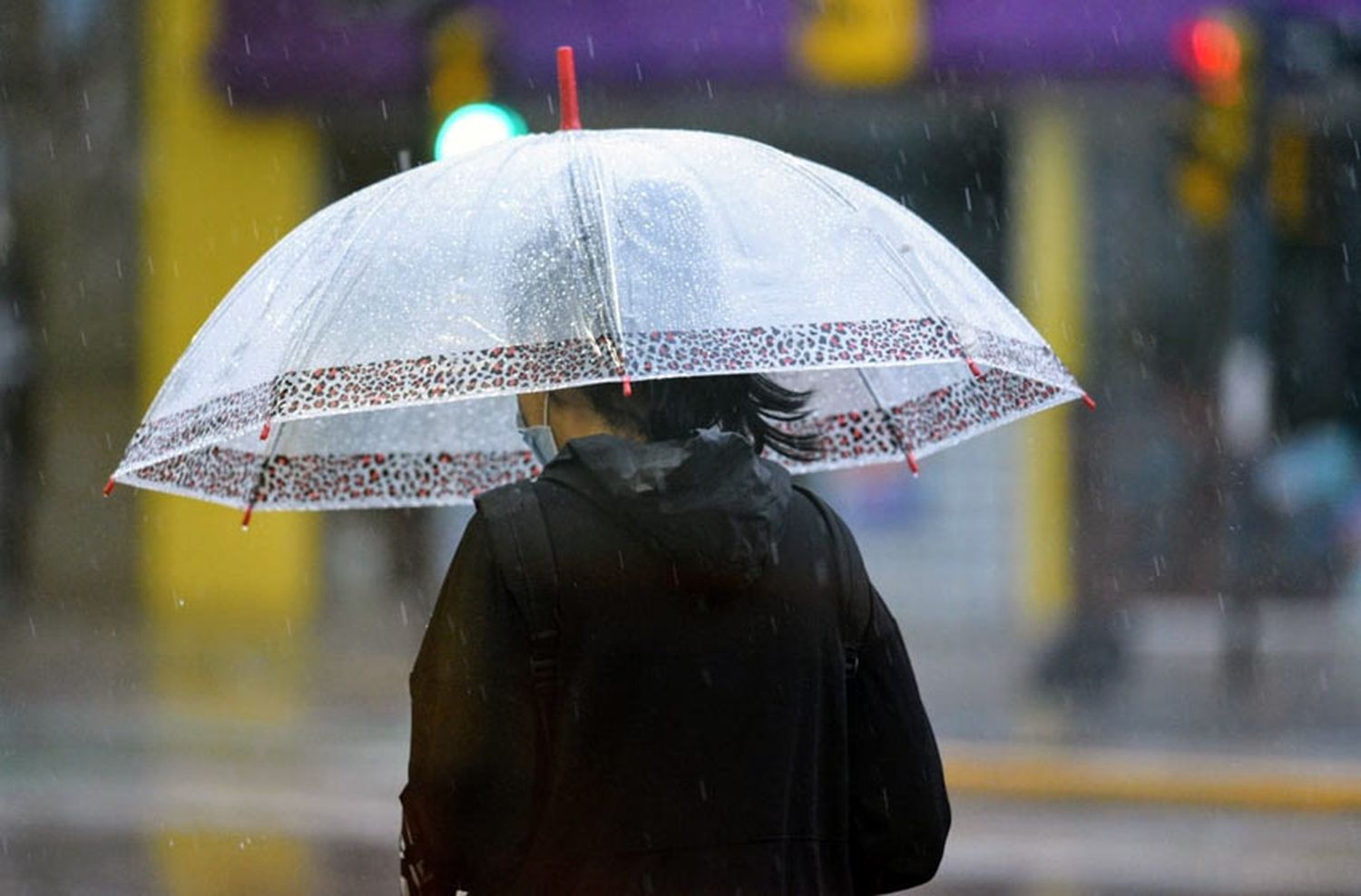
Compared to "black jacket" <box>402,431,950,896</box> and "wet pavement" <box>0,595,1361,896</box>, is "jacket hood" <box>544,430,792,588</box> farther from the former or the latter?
"wet pavement" <box>0,595,1361,896</box>

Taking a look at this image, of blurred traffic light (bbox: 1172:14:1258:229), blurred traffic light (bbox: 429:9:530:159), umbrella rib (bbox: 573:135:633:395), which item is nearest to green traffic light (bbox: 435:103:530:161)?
blurred traffic light (bbox: 429:9:530:159)

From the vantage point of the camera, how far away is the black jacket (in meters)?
2.43

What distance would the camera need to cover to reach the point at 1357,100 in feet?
49.9

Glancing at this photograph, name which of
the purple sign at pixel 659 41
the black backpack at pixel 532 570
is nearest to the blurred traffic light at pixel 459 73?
the purple sign at pixel 659 41

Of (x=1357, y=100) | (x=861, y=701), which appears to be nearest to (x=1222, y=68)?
(x=1357, y=100)

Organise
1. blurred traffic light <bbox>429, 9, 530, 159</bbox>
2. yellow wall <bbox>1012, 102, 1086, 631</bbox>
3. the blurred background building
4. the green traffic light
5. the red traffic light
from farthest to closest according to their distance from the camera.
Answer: yellow wall <bbox>1012, 102, 1086, 631</bbox>
the blurred background building
the red traffic light
blurred traffic light <bbox>429, 9, 530, 159</bbox>
the green traffic light

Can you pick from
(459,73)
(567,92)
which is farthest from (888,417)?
(459,73)

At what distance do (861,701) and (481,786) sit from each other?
491mm

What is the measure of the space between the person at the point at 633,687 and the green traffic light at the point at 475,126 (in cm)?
734

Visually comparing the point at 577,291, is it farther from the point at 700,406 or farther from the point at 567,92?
the point at 567,92

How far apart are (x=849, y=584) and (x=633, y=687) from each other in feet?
1.00

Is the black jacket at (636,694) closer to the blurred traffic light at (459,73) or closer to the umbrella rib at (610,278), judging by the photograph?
the umbrella rib at (610,278)

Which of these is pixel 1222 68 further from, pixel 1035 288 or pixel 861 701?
pixel 861 701

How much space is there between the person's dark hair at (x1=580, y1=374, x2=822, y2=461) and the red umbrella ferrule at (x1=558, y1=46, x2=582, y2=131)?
1.78ft
